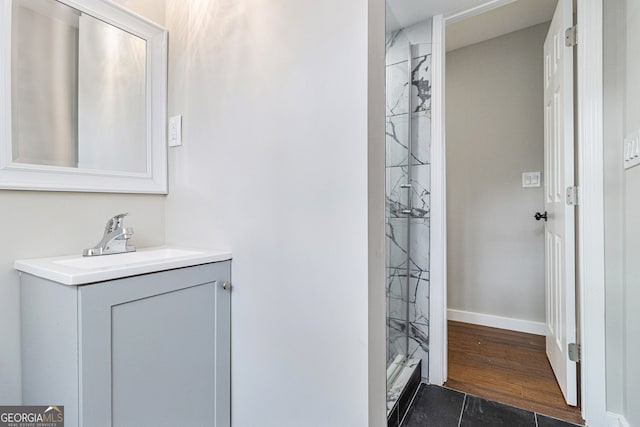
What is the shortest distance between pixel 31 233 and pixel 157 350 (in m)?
0.59

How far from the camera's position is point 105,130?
1216mm

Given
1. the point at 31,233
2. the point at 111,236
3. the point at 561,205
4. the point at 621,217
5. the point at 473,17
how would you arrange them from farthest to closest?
the point at 473,17
the point at 561,205
the point at 621,217
the point at 111,236
the point at 31,233

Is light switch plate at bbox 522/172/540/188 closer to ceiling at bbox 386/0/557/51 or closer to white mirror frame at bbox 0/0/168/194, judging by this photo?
ceiling at bbox 386/0/557/51

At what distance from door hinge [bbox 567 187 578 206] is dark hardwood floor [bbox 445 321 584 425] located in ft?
3.35

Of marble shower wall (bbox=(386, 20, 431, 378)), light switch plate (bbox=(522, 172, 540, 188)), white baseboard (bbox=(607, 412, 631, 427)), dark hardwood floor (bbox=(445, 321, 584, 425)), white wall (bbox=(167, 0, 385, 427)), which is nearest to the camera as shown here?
white wall (bbox=(167, 0, 385, 427))

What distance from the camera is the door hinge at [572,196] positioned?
147 centimetres

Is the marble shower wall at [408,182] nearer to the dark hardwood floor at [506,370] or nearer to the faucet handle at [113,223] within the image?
the dark hardwood floor at [506,370]

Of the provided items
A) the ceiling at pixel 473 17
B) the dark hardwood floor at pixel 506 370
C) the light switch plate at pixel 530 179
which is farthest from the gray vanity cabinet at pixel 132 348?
the light switch plate at pixel 530 179

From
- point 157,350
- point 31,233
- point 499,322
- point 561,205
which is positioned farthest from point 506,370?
point 31,233

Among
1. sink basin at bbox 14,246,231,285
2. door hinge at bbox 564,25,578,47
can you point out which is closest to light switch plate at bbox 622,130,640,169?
door hinge at bbox 564,25,578,47

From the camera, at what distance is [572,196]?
4.85 ft

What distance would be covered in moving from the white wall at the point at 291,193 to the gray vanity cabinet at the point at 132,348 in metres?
0.09

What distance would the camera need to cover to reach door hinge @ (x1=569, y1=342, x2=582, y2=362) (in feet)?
4.86

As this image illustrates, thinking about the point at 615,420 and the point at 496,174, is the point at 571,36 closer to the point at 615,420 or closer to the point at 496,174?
the point at 496,174
